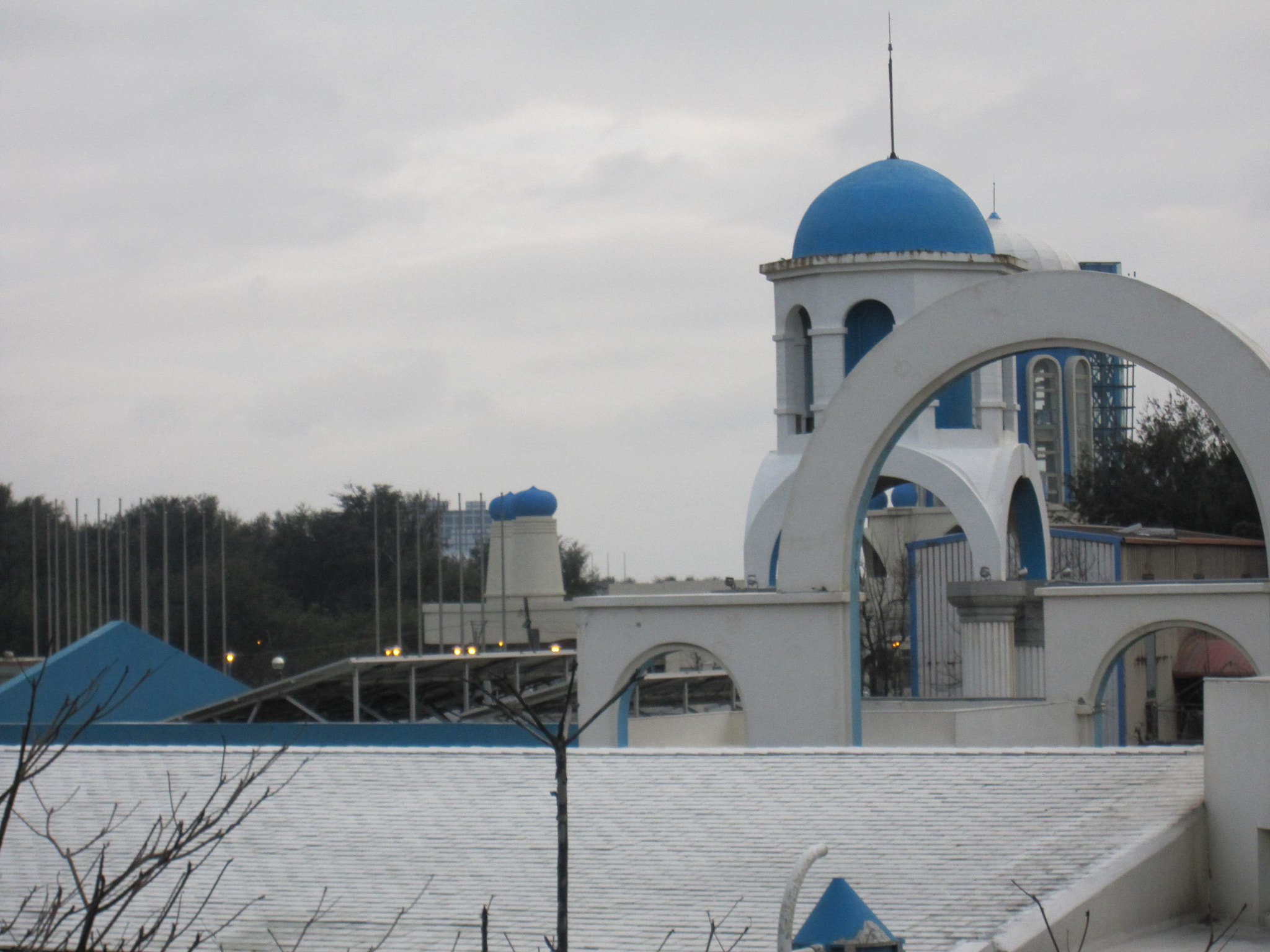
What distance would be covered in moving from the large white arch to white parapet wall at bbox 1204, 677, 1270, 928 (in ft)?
14.4

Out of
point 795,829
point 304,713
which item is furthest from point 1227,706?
point 304,713

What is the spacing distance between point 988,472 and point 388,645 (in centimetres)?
3572

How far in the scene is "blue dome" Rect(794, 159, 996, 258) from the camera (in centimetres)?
2630

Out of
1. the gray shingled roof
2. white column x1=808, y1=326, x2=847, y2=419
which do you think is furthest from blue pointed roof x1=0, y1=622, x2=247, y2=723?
the gray shingled roof

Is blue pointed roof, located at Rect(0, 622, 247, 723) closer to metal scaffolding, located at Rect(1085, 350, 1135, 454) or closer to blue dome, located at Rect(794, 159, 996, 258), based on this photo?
blue dome, located at Rect(794, 159, 996, 258)

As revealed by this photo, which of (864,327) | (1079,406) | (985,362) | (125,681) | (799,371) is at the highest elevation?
(1079,406)

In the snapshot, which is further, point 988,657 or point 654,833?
point 988,657

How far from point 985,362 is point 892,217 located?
764 centimetres

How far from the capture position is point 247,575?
5875 cm

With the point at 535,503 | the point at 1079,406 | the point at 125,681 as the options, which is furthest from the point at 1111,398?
the point at 125,681

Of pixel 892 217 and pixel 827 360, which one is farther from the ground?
pixel 892 217

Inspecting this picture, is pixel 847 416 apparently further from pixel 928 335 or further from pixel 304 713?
pixel 304 713

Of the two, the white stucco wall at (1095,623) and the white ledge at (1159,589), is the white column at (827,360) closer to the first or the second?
the white ledge at (1159,589)

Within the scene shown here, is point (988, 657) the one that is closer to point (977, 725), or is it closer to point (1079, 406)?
point (977, 725)
